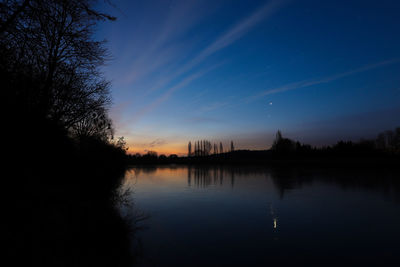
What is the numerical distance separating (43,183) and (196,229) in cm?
595

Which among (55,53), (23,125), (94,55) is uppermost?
(55,53)

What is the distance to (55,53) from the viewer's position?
24.7ft

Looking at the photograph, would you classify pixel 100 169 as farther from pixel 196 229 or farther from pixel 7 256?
pixel 7 256

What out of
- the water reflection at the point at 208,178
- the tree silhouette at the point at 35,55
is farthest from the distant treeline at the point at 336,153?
the tree silhouette at the point at 35,55

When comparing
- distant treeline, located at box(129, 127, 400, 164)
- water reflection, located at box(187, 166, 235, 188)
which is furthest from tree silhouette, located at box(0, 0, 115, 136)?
distant treeline, located at box(129, 127, 400, 164)

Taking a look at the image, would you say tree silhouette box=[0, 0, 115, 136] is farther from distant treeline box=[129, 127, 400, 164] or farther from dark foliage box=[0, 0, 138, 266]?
distant treeline box=[129, 127, 400, 164]

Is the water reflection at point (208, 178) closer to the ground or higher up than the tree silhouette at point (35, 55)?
closer to the ground

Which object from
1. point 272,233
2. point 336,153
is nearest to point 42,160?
point 272,233

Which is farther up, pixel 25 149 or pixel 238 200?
pixel 25 149

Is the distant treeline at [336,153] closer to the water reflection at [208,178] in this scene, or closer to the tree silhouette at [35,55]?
the water reflection at [208,178]

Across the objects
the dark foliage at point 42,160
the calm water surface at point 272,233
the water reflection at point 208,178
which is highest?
the dark foliage at point 42,160

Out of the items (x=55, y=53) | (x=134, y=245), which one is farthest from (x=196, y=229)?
(x=55, y=53)

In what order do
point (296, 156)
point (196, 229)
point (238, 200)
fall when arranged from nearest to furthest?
point (196, 229), point (238, 200), point (296, 156)

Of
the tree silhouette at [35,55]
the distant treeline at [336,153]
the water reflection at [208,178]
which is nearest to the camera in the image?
the tree silhouette at [35,55]
